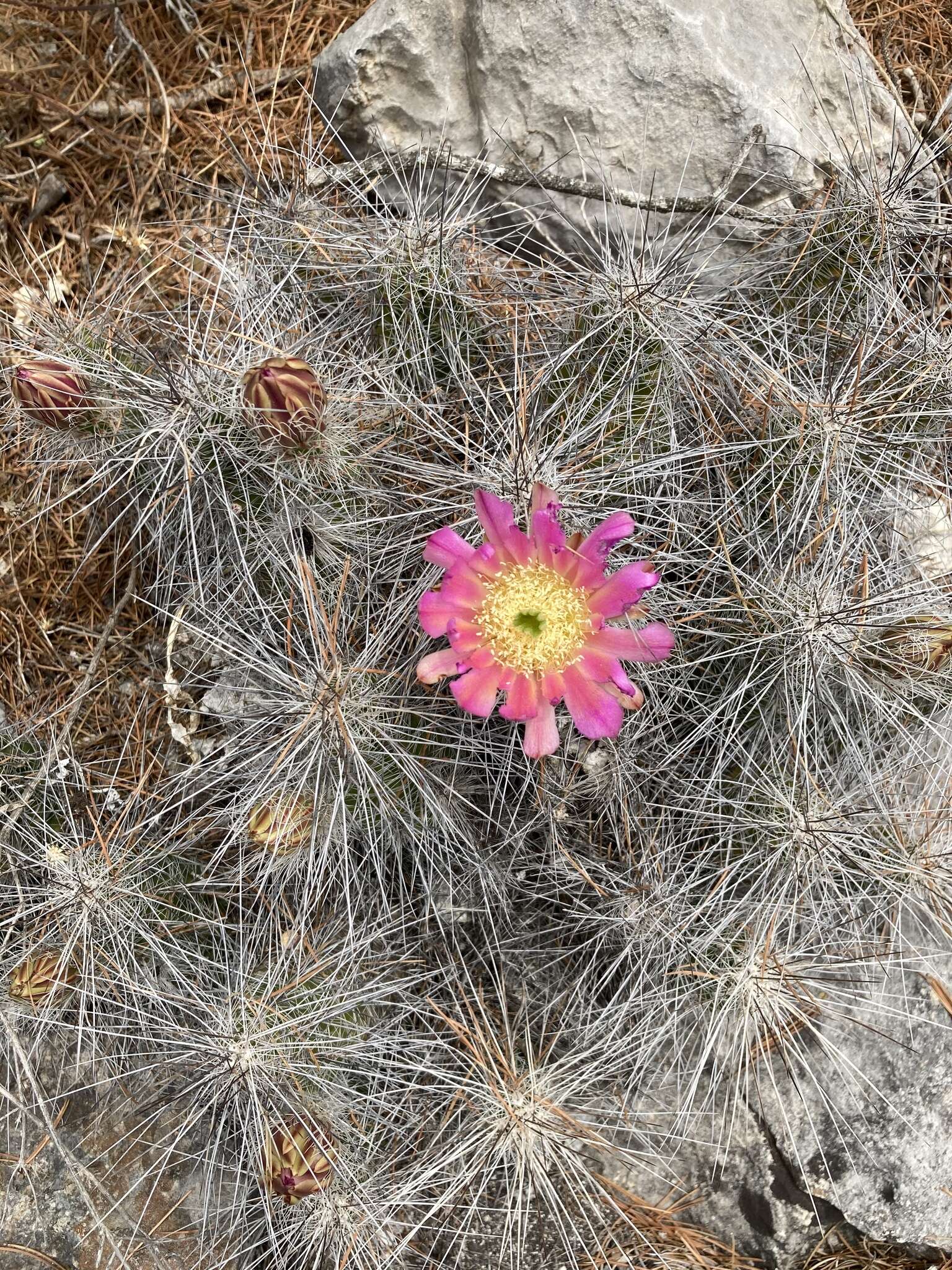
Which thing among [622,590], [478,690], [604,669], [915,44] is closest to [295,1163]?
[478,690]

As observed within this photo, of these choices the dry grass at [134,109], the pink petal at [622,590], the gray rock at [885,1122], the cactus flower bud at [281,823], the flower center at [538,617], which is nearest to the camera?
the pink petal at [622,590]

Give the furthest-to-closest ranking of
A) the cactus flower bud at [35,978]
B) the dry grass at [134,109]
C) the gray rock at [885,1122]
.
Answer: the dry grass at [134,109]
the gray rock at [885,1122]
the cactus flower bud at [35,978]

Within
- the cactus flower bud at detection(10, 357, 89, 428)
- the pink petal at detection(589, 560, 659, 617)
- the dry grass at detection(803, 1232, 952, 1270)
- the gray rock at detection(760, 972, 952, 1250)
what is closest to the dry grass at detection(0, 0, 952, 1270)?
the cactus flower bud at detection(10, 357, 89, 428)

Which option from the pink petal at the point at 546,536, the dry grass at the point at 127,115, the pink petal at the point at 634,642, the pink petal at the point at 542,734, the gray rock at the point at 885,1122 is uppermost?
the dry grass at the point at 127,115

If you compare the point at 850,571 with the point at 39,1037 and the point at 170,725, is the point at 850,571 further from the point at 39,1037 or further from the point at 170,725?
the point at 39,1037

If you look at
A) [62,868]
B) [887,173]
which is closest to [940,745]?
[887,173]

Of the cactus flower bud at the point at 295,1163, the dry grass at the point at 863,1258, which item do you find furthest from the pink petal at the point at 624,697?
the dry grass at the point at 863,1258

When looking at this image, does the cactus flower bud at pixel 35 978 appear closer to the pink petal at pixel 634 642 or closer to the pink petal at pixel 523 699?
the pink petal at pixel 523 699
